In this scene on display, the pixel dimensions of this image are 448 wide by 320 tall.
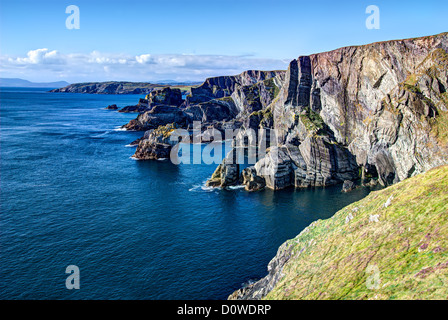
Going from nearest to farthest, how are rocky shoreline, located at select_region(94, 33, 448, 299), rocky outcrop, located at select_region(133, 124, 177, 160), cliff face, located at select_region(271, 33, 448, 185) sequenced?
cliff face, located at select_region(271, 33, 448, 185), rocky shoreline, located at select_region(94, 33, 448, 299), rocky outcrop, located at select_region(133, 124, 177, 160)

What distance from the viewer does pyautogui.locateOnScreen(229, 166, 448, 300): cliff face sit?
81.4 ft

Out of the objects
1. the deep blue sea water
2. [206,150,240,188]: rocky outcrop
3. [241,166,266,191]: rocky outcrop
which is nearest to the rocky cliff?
[241,166,266,191]: rocky outcrop

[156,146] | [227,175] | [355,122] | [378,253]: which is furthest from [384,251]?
[156,146]

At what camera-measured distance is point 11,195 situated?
83062 mm

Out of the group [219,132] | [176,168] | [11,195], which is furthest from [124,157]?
[219,132]

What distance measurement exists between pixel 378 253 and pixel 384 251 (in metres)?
0.56

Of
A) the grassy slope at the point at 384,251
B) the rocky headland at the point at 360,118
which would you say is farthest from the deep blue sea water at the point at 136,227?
the grassy slope at the point at 384,251

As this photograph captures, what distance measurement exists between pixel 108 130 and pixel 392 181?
15944cm

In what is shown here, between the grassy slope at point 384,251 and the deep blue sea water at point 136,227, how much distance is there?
17273 mm

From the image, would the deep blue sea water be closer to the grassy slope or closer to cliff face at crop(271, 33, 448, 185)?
cliff face at crop(271, 33, 448, 185)

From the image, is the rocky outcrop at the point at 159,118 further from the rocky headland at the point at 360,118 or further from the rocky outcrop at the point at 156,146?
the rocky headland at the point at 360,118

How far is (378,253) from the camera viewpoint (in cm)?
2952

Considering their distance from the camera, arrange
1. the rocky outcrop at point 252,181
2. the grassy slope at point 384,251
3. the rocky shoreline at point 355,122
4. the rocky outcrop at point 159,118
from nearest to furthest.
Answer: the grassy slope at point 384,251 → the rocky shoreline at point 355,122 → the rocky outcrop at point 252,181 → the rocky outcrop at point 159,118

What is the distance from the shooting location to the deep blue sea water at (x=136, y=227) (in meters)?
49.2
